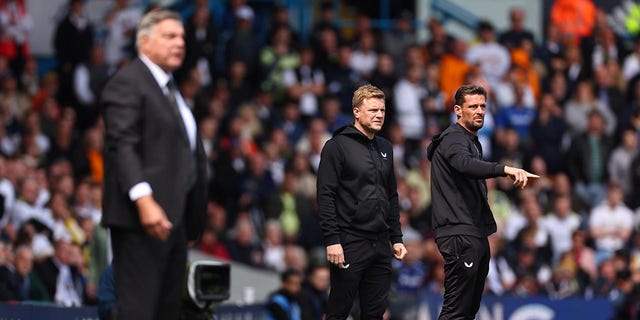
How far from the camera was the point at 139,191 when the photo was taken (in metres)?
7.28

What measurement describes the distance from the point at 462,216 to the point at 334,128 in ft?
33.3

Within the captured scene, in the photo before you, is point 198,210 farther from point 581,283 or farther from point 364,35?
point 364,35

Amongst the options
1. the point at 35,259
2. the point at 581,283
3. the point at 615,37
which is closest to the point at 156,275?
the point at 35,259

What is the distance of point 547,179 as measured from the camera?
21406 millimetres

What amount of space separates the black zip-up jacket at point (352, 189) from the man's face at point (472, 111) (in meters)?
0.70

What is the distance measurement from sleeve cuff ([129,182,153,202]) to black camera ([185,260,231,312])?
3.67 m

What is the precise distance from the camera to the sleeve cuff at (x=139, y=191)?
23.9ft

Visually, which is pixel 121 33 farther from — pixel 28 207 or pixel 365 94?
pixel 365 94

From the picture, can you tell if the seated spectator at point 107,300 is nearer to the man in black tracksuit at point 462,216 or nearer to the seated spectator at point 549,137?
the man in black tracksuit at point 462,216

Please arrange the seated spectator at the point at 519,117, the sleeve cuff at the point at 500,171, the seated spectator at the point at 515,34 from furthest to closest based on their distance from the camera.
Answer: the seated spectator at the point at 515,34 → the seated spectator at the point at 519,117 → the sleeve cuff at the point at 500,171

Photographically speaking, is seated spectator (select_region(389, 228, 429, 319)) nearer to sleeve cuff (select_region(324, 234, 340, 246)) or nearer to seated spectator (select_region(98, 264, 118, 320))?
seated spectator (select_region(98, 264, 118, 320))

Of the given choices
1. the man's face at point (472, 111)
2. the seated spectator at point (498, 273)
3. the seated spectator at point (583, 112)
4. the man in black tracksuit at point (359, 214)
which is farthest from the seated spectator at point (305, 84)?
the man's face at point (472, 111)

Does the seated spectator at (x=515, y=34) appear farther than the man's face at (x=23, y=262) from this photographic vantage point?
Yes

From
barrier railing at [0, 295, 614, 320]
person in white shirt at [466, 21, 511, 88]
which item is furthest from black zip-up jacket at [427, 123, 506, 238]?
person in white shirt at [466, 21, 511, 88]
